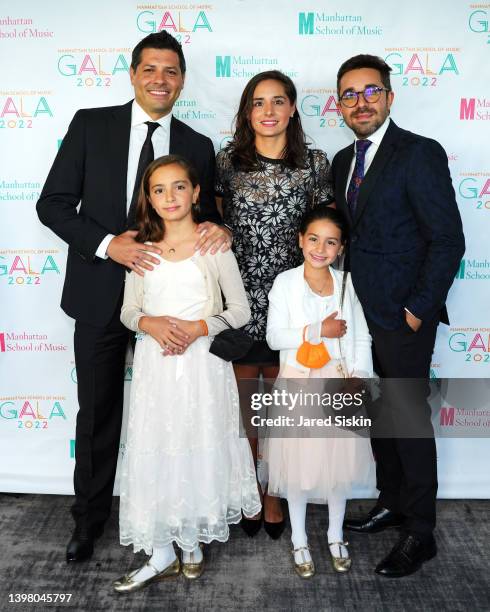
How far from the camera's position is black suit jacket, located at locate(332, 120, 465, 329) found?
220 centimetres

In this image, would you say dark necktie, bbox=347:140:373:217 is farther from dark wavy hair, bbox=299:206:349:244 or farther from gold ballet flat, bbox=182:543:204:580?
gold ballet flat, bbox=182:543:204:580

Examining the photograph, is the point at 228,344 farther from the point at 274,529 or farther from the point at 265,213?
the point at 274,529

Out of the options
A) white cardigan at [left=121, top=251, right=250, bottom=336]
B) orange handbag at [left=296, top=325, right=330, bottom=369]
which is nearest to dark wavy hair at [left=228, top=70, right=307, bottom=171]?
white cardigan at [left=121, top=251, right=250, bottom=336]

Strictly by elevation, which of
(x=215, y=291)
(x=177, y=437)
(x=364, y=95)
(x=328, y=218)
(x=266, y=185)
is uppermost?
(x=364, y=95)

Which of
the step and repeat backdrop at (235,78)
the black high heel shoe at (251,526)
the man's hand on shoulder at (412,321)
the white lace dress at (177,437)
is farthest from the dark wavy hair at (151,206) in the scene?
the black high heel shoe at (251,526)

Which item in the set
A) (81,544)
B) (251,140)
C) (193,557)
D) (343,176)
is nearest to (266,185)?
(251,140)

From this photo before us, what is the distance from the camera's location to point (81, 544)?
2.44m

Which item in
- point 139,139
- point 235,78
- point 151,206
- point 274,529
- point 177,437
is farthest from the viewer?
point 235,78

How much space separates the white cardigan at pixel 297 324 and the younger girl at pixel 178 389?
150 millimetres

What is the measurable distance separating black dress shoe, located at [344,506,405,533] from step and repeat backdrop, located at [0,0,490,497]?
0.94 feet

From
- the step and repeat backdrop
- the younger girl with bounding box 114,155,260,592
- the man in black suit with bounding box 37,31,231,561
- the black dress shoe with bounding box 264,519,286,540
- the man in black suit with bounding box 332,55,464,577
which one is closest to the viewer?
the younger girl with bounding box 114,155,260,592

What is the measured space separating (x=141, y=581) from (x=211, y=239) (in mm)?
1247

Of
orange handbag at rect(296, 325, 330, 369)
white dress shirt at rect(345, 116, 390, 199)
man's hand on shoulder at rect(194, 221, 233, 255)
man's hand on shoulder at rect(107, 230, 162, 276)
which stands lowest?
orange handbag at rect(296, 325, 330, 369)

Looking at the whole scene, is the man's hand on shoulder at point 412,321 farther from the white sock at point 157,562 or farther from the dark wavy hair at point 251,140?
the white sock at point 157,562
